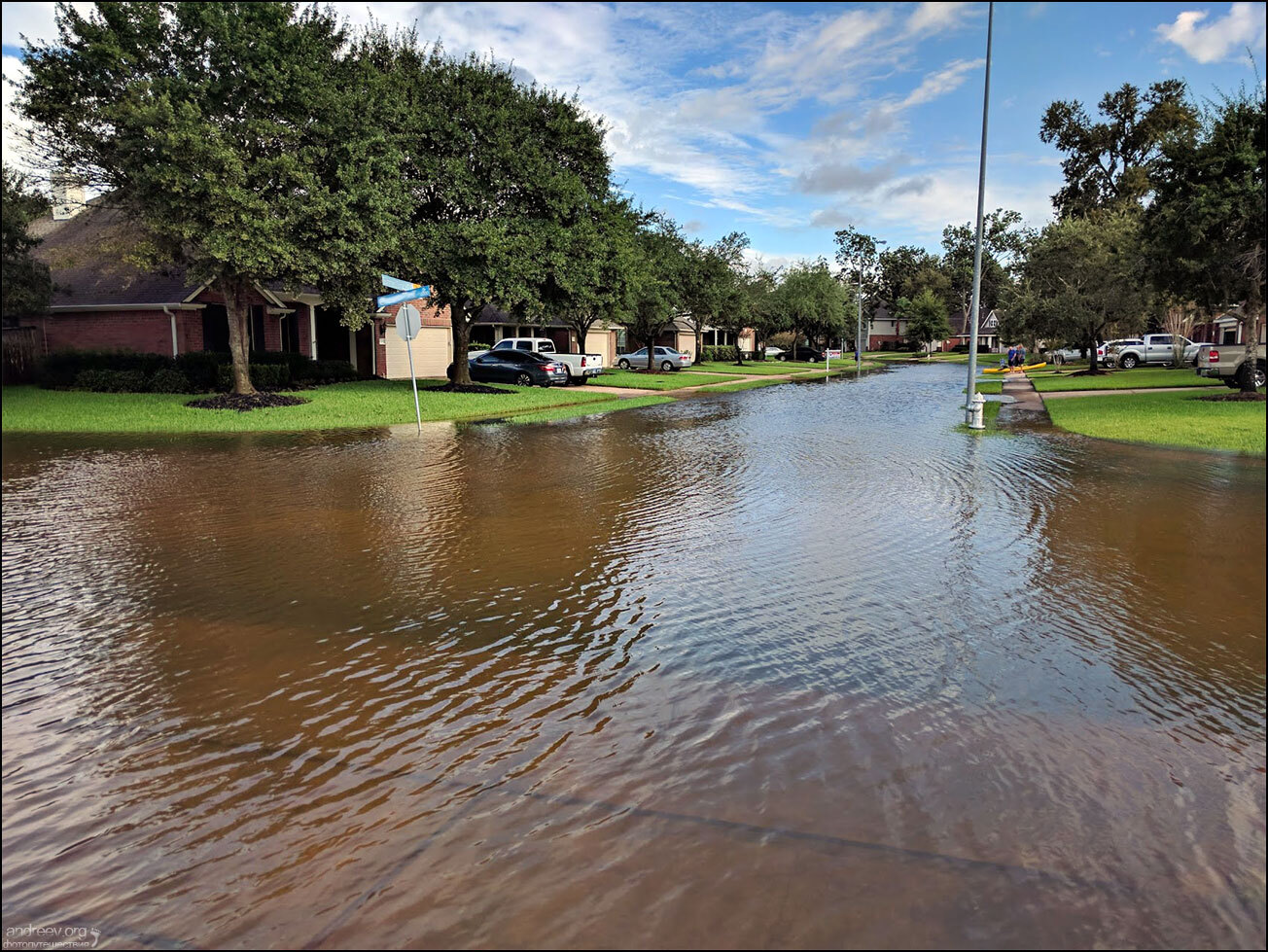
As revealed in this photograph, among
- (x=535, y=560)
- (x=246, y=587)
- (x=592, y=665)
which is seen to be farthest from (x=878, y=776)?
(x=246, y=587)

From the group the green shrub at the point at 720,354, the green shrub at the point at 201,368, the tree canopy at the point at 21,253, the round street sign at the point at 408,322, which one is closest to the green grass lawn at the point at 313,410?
the green shrub at the point at 201,368

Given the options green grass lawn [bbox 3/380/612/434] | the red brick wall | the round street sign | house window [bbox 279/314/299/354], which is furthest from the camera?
house window [bbox 279/314/299/354]

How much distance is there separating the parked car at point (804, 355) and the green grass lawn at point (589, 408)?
45076 mm

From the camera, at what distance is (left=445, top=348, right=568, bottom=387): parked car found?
3200 cm

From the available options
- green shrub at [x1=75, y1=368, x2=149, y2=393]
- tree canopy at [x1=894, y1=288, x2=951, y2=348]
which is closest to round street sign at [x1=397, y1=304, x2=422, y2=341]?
green shrub at [x1=75, y1=368, x2=149, y2=393]

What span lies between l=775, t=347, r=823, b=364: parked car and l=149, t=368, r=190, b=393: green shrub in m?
55.5

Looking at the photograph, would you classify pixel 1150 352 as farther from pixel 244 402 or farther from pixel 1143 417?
pixel 244 402

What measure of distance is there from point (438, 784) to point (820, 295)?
6731cm

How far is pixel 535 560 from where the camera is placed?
748 cm

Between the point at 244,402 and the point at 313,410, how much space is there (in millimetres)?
2004

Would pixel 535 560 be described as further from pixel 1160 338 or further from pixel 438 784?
pixel 1160 338

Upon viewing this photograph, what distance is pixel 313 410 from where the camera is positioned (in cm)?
2067

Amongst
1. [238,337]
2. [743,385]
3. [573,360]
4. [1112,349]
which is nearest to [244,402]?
[238,337]

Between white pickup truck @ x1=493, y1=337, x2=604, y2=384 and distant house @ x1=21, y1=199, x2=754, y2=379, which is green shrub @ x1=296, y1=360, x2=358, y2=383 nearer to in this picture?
distant house @ x1=21, y1=199, x2=754, y2=379
